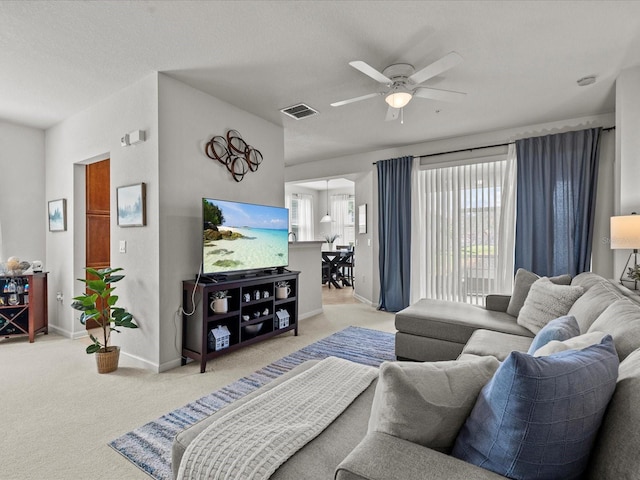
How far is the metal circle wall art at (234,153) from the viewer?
3.41m

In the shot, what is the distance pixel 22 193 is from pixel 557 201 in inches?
254

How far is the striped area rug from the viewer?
1.79m

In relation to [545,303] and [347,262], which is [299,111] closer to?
[545,303]

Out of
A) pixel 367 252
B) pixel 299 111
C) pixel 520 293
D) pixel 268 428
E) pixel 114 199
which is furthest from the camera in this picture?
pixel 367 252

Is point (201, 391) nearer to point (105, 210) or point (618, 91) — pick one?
point (105, 210)

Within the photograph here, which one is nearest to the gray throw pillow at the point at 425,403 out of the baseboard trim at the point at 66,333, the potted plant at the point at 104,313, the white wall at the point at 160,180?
the white wall at the point at 160,180

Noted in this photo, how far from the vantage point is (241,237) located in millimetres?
3357

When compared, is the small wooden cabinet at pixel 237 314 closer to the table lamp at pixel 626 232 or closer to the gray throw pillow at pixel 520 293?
the gray throw pillow at pixel 520 293

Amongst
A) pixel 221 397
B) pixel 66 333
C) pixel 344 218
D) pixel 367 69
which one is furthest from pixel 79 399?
pixel 344 218

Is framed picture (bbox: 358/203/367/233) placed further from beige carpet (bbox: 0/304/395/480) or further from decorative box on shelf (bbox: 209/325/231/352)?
decorative box on shelf (bbox: 209/325/231/352)

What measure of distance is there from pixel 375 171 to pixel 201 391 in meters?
4.15

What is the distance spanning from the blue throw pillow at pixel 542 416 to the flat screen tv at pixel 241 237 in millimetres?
2634

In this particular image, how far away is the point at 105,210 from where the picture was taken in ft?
14.0

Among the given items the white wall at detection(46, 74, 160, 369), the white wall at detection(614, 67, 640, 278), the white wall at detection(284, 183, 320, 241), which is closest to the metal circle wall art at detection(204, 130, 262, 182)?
the white wall at detection(46, 74, 160, 369)
